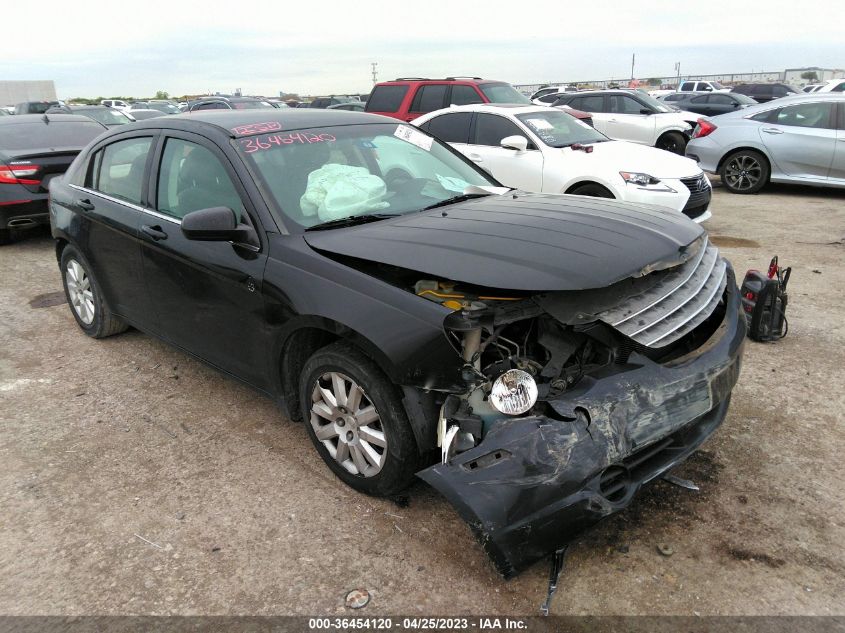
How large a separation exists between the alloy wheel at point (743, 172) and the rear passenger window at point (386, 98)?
5719 millimetres

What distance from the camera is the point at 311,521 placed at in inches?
117

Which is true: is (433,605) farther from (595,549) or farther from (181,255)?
(181,255)

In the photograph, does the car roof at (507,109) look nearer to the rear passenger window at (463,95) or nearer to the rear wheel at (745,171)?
the rear passenger window at (463,95)

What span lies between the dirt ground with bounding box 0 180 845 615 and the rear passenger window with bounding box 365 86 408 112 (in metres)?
8.38

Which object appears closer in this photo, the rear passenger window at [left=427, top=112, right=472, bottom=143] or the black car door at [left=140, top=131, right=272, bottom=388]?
the black car door at [left=140, top=131, right=272, bottom=388]

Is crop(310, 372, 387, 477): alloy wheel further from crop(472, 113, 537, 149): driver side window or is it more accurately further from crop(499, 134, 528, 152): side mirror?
crop(472, 113, 537, 149): driver side window

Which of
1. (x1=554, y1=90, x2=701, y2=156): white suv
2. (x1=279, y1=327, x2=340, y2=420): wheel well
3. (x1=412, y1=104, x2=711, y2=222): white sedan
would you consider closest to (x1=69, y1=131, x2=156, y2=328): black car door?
(x1=279, y1=327, x2=340, y2=420): wheel well

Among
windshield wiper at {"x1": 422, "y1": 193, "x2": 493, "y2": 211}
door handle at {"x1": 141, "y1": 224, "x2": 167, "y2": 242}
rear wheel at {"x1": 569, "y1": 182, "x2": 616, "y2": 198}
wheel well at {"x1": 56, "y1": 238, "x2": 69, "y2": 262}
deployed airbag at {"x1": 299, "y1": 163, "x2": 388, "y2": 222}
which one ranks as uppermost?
deployed airbag at {"x1": 299, "y1": 163, "x2": 388, "y2": 222}

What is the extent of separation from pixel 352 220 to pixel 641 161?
5.17 metres

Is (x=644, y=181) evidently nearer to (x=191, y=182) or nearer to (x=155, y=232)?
(x=191, y=182)

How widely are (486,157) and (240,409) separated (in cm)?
505

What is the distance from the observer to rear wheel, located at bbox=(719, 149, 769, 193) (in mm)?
10539

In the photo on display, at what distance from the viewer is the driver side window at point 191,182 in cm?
350

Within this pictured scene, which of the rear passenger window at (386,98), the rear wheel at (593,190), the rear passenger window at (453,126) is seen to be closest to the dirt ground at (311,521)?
the rear wheel at (593,190)
